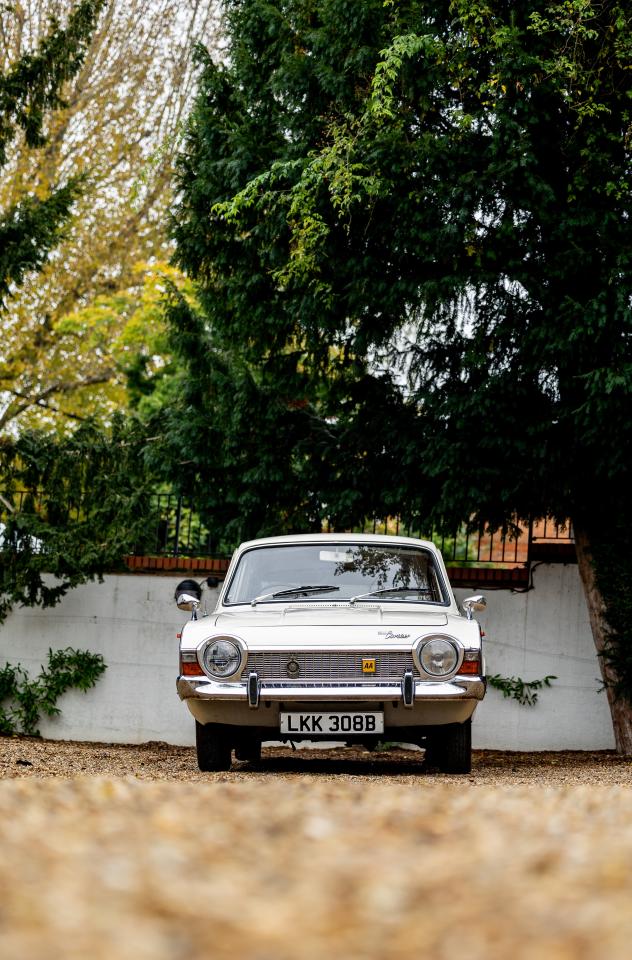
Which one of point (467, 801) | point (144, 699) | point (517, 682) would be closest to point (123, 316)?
point (144, 699)

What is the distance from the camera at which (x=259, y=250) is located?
12.1 m

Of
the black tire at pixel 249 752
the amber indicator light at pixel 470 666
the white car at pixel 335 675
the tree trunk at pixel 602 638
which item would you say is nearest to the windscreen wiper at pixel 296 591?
the white car at pixel 335 675

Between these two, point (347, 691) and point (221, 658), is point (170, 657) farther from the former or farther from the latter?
point (347, 691)

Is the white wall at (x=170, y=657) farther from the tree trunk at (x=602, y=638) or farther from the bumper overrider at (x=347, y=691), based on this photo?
the bumper overrider at (x=347, y=691)

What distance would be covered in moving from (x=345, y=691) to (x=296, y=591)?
1.20 m

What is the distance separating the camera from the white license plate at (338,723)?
8016mm

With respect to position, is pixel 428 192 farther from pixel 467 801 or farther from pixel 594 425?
pixel 467 801

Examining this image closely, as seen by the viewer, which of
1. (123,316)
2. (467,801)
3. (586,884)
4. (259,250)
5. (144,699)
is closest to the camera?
(586,884)

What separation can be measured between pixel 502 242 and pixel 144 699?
6725mm

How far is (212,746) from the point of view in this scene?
343 inches

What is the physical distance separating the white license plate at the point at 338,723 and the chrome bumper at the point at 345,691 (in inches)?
5.1

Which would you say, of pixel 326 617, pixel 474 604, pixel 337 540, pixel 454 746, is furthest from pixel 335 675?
pixel 337 540

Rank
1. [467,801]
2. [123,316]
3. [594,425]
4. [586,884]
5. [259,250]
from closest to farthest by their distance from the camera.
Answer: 1. [586,884]
2. [467,801]
3. [594,425]
4. [259,250]
5. [123,316]

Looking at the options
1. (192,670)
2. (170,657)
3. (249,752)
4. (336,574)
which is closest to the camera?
(192,670)
